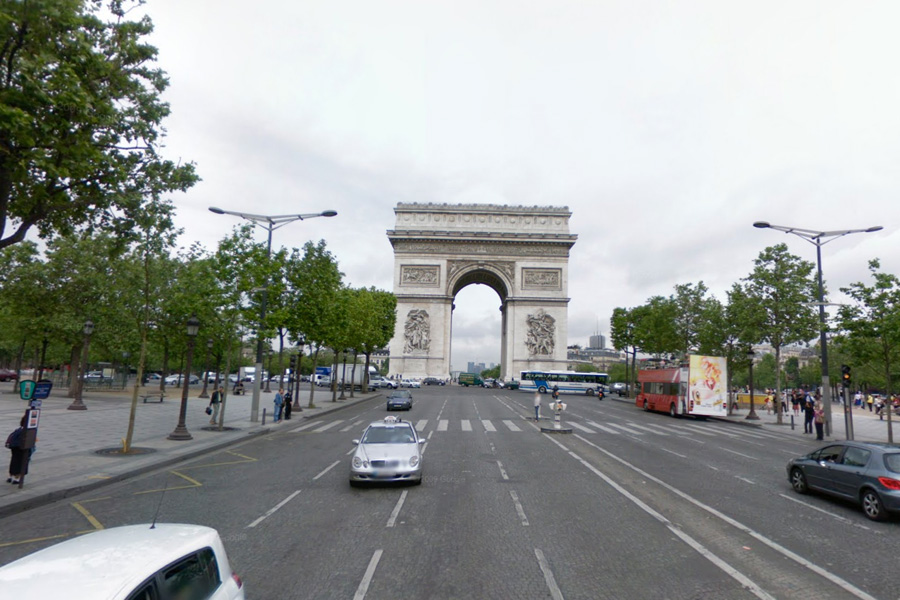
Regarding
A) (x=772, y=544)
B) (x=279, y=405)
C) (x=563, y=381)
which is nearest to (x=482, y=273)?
(x=563, y=381)

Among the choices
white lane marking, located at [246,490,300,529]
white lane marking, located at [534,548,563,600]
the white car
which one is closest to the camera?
the white car

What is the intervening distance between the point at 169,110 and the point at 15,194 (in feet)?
→ 12.4

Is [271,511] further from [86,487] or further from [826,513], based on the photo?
[826,513]

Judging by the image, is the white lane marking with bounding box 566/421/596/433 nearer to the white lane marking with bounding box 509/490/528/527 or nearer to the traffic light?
the traffic light

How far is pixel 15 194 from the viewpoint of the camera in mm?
11875

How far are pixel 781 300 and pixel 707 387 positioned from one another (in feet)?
23.6

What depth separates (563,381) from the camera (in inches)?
2719

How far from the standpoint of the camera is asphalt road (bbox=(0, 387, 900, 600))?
21.9 feet

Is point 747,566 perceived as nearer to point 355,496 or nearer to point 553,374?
point 355,496

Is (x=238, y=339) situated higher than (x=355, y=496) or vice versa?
(x=238, y=339)

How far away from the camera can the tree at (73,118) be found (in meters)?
9.27

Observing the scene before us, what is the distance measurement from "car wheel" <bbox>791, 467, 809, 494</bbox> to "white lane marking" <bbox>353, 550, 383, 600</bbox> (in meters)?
10.5

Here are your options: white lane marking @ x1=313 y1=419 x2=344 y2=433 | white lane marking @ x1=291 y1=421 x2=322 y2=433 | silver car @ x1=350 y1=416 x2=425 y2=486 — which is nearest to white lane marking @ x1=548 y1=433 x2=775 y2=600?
silver car @ x1=350 y1=416 x2=425 y2=486

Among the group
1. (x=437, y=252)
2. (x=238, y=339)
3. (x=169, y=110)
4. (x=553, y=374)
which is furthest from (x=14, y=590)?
(x=437, y=252)
